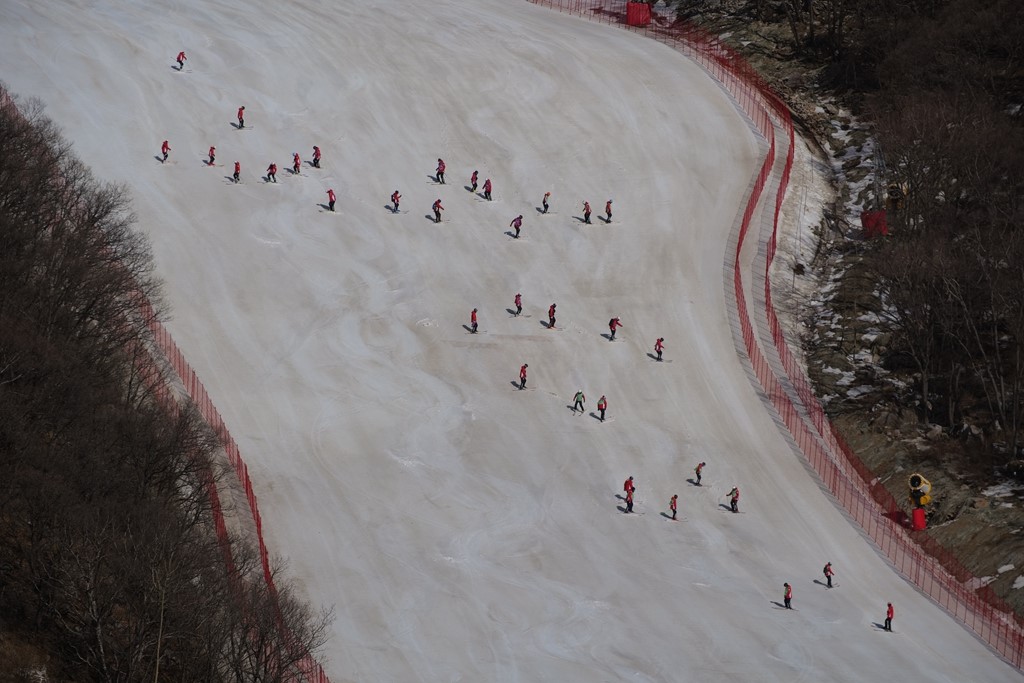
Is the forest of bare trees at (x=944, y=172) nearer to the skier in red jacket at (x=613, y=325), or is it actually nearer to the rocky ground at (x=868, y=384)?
the rocky ground at (x=868, y=384)

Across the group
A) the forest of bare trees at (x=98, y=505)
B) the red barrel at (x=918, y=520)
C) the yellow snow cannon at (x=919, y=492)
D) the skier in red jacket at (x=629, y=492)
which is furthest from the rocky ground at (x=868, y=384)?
the forest of bare trees at (x=98, y=505)

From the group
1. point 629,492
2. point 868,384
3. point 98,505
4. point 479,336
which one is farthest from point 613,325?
point 98,505

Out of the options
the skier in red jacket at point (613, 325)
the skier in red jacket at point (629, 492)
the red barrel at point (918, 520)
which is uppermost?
the skier in red jacket at point (613, 325)

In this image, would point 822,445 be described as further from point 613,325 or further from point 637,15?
point 637,15

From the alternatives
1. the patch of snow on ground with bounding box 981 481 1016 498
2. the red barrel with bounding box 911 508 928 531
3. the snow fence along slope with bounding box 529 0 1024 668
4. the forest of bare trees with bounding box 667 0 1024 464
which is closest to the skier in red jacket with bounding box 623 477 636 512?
the snow fence along slope with bounding box 529 0 1024 668

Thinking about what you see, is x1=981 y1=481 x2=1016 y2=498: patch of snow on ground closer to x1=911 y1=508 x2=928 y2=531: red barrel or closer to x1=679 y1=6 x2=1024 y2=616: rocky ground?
x1=679 y1=6 x2=1024 y2=616: rocky ground

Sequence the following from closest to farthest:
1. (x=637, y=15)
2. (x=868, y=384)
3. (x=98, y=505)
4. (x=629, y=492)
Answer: (x=98, y=505) < (x=629, y=492) < (x=868, y=384) < (x=637, y=15)
